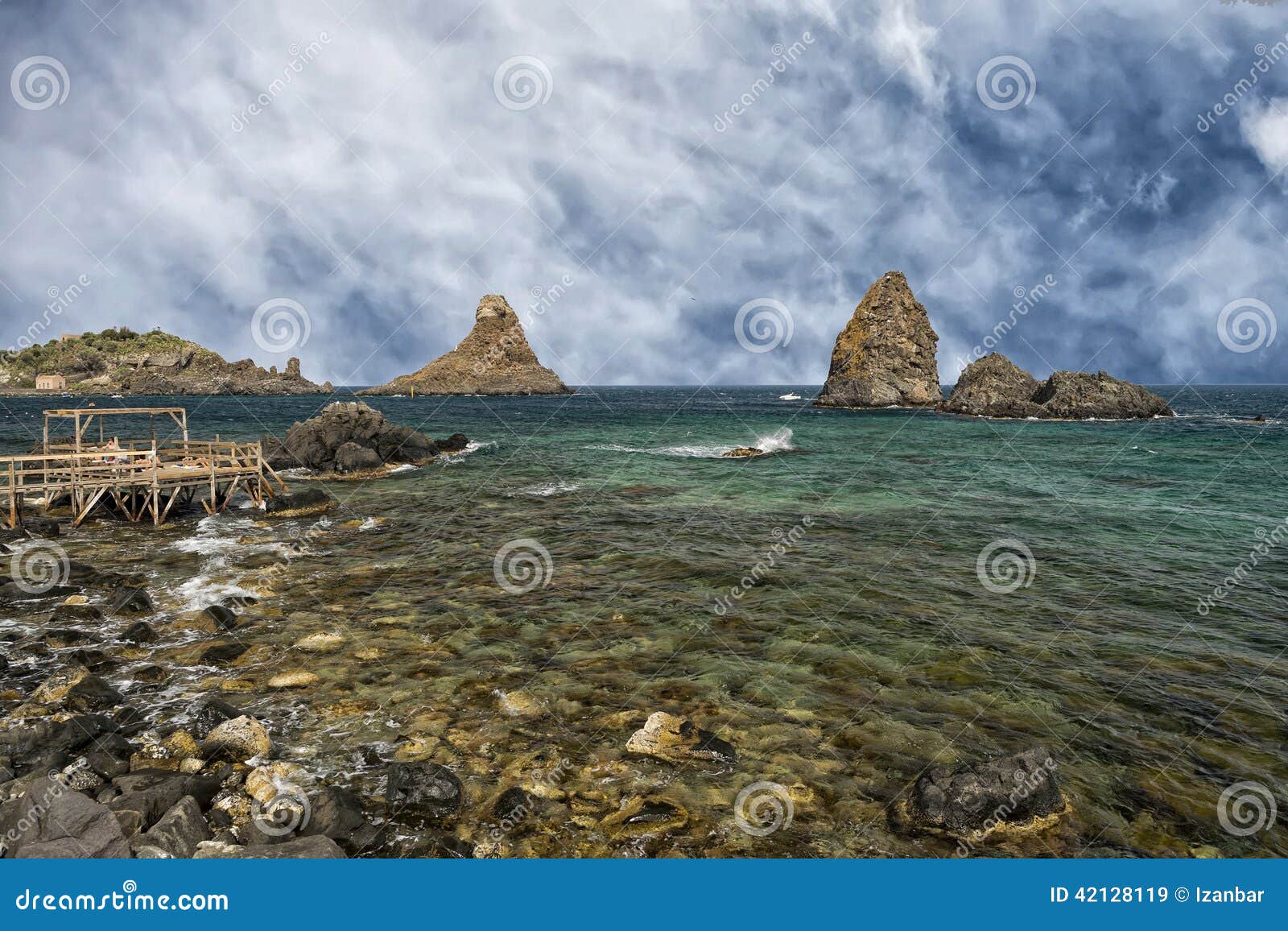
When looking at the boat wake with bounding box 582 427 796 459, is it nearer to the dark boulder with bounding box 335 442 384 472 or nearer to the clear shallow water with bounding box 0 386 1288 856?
the clear shallow water with bounding box 0 386 1288 856

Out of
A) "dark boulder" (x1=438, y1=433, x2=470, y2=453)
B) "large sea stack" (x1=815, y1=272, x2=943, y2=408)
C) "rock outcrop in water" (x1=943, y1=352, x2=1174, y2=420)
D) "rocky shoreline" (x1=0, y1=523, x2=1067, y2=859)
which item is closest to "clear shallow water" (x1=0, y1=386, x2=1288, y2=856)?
"rocky shoreline" (x1=0, y1=523, x2=1067, y2=859)

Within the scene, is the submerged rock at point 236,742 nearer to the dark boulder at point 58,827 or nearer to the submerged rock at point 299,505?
the dark boulder at point 58,827

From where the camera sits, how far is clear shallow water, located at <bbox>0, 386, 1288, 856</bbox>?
9055mm

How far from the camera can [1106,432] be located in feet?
232

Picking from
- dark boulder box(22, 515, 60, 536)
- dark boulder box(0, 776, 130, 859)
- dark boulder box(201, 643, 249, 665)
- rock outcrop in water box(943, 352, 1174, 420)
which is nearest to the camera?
dark boulder box(0, 776, 130, 859)

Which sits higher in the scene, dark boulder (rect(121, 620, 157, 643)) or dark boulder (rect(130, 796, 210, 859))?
dark boulder (rect(121, 620, 157, 643))

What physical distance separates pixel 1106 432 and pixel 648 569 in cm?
7130

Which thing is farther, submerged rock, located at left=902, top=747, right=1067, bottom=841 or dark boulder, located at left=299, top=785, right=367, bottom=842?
submerged rock, located at left=902, top=747, right=1067, bottom=841

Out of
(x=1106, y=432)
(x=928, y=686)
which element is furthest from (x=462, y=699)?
(x=1106, y=432)

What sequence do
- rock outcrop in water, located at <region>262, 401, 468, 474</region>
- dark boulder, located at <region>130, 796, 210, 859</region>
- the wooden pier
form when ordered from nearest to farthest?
dark boulder, located at <region>130, 796, 210, 859</region> < the wooden pier < rock outcrop in water, located at <region>262, 401, 468, 474</region>

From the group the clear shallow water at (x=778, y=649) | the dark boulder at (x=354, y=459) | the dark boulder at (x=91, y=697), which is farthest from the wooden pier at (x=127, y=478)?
the dark boulder at (x=91, y=697)

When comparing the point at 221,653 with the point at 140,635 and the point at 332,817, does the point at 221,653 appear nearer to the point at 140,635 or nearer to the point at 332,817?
the point at 140,635

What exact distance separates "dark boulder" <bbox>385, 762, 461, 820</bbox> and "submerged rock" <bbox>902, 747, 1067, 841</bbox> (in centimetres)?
593

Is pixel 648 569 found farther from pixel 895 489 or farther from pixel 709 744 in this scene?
pixel 895 489
